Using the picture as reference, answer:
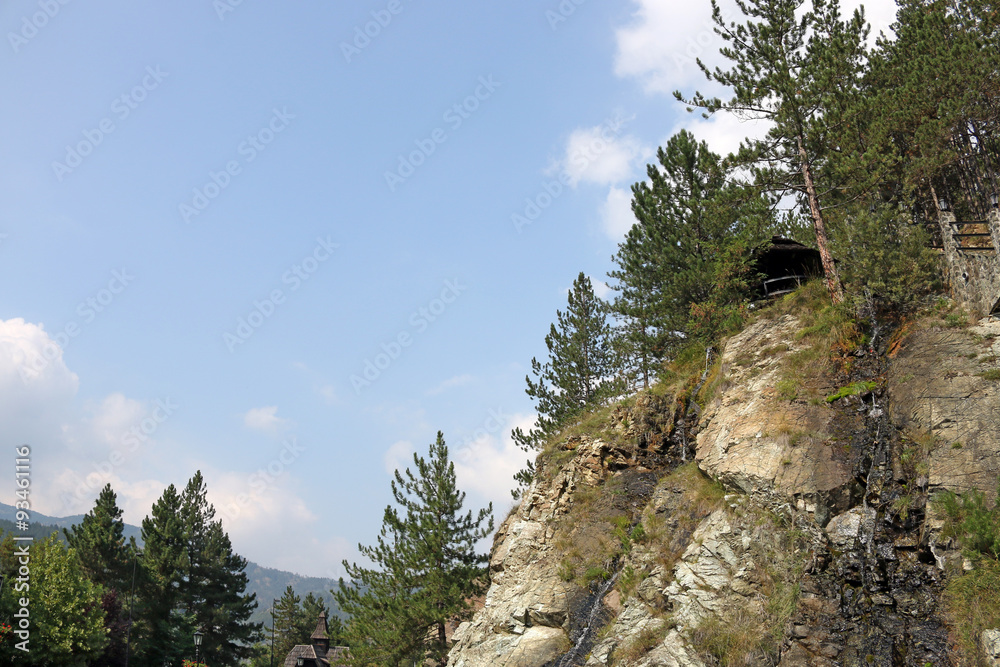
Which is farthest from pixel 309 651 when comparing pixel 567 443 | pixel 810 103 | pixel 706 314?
pixel 810 103

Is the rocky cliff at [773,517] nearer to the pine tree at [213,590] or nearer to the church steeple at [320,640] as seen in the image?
the pine tree at [213,590]

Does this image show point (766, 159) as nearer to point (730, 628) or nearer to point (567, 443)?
point (567, 443)

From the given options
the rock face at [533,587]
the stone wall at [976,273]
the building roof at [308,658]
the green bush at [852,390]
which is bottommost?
the building roof at [308,658]

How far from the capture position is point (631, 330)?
2745cm

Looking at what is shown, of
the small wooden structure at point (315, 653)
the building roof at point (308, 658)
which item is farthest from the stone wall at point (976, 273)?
the building roof at point (308, 658)

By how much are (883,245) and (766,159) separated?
687cm

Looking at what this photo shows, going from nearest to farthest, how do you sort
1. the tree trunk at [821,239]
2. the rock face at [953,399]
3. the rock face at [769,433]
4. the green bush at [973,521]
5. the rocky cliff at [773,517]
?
the green bush at [973,521]
the rocky cliff at [773,517]
the rock face at [953,399]
the rock face at [769,433]
the tree trunk at [821,239]

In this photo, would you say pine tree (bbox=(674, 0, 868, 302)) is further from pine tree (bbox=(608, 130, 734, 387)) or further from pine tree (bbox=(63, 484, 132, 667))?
pine tree (bbox=(63, 484, 132, 667))

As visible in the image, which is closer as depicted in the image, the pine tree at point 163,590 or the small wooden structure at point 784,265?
the small wooden structure at point 784,265

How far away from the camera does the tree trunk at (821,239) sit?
781 inches

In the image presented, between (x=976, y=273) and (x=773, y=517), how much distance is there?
30.7ft

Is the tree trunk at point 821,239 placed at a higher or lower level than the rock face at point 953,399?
higher

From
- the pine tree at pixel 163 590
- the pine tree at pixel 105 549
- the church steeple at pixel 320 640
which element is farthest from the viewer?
the church steeple at pixel 320 640

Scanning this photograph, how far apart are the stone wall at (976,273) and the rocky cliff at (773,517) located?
0.91 m
